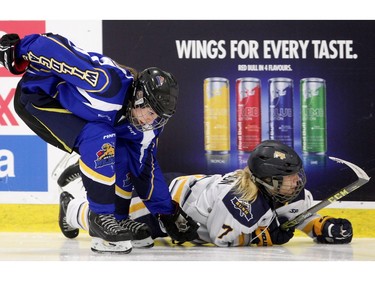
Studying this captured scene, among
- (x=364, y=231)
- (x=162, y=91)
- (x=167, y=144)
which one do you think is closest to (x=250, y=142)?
(x=167, y=144)

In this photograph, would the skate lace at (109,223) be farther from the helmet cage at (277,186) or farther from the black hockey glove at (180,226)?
the helmet cage at (277,186)

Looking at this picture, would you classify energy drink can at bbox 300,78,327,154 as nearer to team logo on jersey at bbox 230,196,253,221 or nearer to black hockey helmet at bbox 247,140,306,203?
black hockey helmet at bbox 247,140,306,203

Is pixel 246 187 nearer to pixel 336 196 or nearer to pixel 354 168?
pixel 336 196

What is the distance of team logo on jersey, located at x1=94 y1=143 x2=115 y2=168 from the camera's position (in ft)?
12.7

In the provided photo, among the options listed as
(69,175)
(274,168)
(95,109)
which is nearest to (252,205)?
(274,168)

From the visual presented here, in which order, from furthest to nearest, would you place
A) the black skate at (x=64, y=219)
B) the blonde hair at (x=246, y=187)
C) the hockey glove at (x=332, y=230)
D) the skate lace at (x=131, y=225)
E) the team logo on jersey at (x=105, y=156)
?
the black skate at (x=64, y=219), the hockey glove at (x=332, y=230), the skate lace at (x=131, y=225), the blonde hair at (x=246, y=187), the team logo on jersey at (x=105, y=156)

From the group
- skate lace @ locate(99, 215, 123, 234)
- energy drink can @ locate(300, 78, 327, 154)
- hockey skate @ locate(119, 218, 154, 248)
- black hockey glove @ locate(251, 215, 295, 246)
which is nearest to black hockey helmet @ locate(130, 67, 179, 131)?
skate lace @ locate(99, 215, 123, 234)

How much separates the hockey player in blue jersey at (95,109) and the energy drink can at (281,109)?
39.0 inches

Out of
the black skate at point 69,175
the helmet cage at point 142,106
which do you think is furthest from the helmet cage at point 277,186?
the black skate at point 69,175

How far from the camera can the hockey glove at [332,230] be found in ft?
14.5

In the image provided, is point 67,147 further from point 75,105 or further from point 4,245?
point 4,245

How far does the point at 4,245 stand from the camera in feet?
14.6

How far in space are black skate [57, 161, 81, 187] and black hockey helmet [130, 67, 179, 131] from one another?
42.1 inches

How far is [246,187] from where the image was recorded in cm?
421
